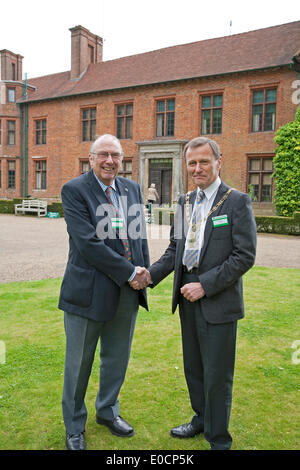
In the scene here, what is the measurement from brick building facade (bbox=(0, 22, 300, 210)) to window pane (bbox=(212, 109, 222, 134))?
5 centimetres

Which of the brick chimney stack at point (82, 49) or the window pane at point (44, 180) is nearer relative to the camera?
the brick chimney stack at point (82, 49)

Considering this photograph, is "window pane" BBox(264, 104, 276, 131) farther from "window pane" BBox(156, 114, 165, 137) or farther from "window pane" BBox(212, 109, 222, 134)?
"window pane" BBox(156, 114, 165, 137)

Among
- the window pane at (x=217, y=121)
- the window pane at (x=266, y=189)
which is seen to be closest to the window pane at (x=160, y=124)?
the window pane at (x=217, y=121)

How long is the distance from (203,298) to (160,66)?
23603 millimetres

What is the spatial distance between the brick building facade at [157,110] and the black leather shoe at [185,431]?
17987 mm

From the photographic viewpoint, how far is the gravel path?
7.56 m

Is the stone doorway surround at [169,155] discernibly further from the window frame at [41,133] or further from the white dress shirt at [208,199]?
the white dress shirt at [208,199]

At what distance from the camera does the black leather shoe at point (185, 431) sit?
8.68ft

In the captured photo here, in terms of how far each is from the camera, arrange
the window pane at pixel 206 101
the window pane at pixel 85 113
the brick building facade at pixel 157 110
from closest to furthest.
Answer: the brick building facade at pixel 157 110
the window pane at pixel 206 101
the window pane at pixel 85 113

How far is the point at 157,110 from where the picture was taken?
890 inches

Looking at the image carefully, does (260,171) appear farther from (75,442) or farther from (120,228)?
(75,442)

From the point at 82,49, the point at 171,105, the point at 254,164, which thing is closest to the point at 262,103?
the point at 254,164

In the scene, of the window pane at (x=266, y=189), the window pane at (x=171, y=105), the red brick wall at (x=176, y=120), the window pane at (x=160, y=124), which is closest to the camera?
the red brick wall at (x=176, y=120)

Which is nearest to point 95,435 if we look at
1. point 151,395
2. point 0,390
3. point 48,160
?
point 151,395
